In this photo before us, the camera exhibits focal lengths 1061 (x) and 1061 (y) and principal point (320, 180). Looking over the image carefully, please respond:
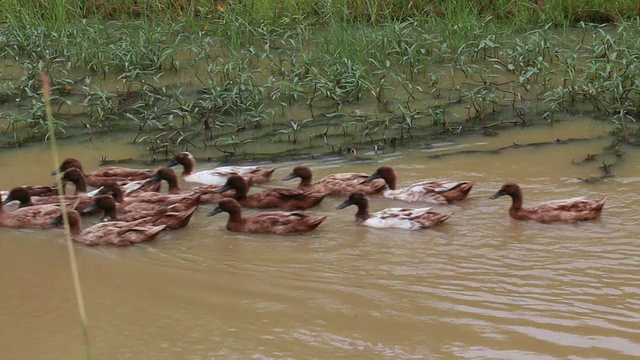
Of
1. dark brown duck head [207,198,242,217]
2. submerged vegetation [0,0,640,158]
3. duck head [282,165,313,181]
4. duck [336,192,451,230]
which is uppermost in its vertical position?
submerged vegetation [0,0,640,158]

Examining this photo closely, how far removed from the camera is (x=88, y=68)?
12531 mm

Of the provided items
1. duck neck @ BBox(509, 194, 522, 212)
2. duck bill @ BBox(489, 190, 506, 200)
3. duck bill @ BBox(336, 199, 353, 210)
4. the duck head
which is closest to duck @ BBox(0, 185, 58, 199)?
the duck head

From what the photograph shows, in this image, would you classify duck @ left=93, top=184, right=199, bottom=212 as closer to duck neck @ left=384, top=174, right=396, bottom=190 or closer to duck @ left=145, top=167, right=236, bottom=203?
A: duck @ left=145, top=167, right=236, bottom=203

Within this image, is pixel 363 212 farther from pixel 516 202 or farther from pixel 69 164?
pixel 69 164

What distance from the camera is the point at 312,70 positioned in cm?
1174

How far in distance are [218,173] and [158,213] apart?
3.98 feet

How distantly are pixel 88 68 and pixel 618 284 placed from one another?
7.75 metres

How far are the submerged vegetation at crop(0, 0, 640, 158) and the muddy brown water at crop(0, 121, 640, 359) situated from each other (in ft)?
5.93

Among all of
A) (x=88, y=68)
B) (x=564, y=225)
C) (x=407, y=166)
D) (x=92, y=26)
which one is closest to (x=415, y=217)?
(x=564, y=225)

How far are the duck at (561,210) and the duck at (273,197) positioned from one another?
65.5 inches

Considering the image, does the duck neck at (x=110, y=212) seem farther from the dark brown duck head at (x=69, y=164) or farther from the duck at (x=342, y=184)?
the duck at (x=342, y=184)

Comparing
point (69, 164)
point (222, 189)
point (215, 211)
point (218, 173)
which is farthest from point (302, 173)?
point (69, 164)

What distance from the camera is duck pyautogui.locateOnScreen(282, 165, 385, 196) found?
9.02 m

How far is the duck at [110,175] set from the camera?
9.63 metres
